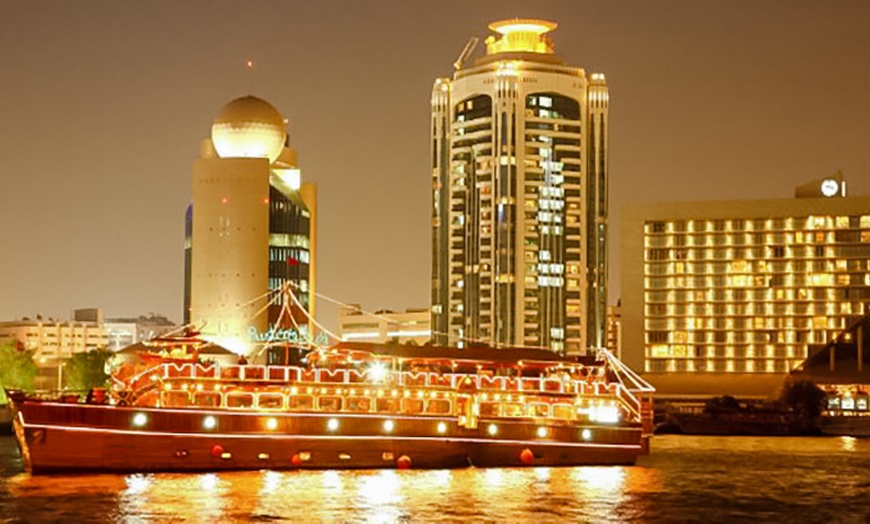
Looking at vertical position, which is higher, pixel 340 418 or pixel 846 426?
pixel 340 418

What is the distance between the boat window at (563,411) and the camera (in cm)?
7547

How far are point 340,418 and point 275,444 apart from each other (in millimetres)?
3230

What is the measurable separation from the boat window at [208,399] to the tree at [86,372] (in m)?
63.9

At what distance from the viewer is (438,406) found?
7331cm

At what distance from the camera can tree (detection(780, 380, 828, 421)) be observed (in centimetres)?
13996

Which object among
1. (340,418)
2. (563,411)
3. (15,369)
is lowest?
(340,418)

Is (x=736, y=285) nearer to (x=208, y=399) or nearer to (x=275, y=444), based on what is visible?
(x=275, y=444)

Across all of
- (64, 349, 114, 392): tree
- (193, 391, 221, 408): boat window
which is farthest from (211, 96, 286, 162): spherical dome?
(193, 391, 221, 408): boat window

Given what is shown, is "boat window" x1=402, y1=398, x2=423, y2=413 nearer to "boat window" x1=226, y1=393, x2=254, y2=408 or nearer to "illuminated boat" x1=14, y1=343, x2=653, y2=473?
"illuminated boat" x1=14, y1=343, x2=653, y2=473

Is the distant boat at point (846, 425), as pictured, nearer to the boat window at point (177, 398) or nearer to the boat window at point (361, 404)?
the boat window at point (361, 404)

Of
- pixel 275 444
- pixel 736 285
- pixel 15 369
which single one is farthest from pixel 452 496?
pixel 736 285

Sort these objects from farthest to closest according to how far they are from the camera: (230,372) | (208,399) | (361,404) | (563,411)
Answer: (563,411) < (361,404) < (230,372) < (208,399)

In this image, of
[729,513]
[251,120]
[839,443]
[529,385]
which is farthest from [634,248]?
[729,513]

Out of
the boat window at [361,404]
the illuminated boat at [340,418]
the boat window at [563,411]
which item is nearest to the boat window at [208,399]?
the illuminated boat at [340,418]
